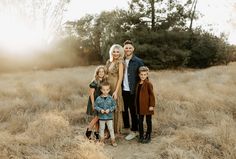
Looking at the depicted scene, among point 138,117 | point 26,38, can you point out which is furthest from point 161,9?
point 138,117

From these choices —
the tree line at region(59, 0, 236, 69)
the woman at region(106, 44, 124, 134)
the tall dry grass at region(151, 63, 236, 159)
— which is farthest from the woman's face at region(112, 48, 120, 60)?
the tree line at region(59, 0, 236, 69)

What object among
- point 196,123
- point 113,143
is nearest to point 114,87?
point 113,143

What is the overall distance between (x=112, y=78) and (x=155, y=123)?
1.57 m

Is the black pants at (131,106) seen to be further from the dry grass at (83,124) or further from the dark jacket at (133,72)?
the dry grass at (83,124)

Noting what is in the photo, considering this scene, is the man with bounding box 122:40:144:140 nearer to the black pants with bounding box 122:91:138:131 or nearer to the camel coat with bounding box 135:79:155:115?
the black pants with bounding box 122:91:138:131

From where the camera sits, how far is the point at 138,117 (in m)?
6.83

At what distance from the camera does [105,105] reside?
239 inches

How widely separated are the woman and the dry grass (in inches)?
30.4

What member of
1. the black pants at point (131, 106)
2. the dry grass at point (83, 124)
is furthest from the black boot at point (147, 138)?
the black pants at point (131, 106)

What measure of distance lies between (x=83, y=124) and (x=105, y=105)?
66.1 inches

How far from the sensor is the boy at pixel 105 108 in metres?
6.07

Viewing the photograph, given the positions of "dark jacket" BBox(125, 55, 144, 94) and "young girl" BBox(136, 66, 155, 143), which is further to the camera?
"dark jacket" BBox(125, 55, 144, 94)

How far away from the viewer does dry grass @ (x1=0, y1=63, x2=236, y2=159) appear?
17.3 feet

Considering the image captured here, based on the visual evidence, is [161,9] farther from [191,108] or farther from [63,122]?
[63,122]
